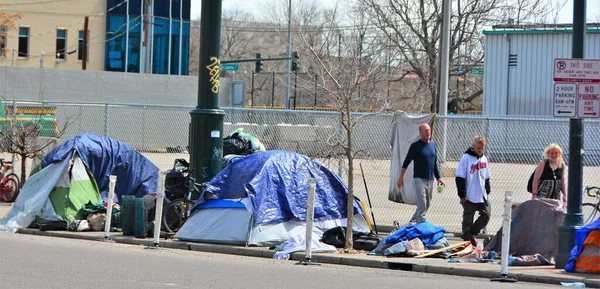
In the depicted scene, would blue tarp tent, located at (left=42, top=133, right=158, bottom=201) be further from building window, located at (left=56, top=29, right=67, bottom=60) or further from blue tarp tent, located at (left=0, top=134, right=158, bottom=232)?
building window, located at (left=56, top=29, right=67, bottom=60)

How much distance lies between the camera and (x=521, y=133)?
22156mm

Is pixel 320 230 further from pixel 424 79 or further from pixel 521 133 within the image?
pixel 424 79

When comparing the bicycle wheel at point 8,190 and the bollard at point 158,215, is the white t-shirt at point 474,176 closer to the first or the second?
the bollard at point 158,215

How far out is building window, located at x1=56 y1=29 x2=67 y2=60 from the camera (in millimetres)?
56562

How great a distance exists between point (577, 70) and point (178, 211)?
731cm

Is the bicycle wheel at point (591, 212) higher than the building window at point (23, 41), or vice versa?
the building window at point (23, 41)

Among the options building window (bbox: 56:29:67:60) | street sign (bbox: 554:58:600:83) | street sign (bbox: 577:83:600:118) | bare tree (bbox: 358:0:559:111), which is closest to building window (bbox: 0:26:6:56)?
building window (bbox: 56:29:67:60)

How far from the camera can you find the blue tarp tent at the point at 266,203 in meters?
14.6

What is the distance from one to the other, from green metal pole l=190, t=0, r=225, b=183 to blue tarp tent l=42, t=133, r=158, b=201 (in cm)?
207

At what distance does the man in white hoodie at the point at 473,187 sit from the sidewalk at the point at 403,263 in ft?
3.27

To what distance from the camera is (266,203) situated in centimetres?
1462

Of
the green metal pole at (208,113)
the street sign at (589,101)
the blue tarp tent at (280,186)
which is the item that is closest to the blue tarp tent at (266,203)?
the blue tarp tent at (280,186)

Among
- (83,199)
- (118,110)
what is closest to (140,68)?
(118,110)

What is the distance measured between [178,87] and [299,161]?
1327 inches
